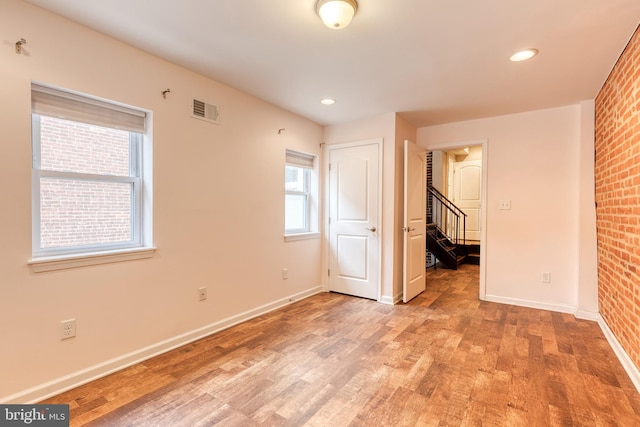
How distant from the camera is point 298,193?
161 inches

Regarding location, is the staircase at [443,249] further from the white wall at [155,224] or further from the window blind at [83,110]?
the window blind at [83,110]

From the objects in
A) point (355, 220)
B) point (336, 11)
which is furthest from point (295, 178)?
point (336, 11)

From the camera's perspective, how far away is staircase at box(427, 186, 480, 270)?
6.05m

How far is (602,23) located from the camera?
6.20 feet

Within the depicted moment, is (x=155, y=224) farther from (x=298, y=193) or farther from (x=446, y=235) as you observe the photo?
(x=446, y=235)

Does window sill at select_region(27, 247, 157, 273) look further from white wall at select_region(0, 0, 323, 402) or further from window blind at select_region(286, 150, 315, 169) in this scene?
window blind at select_region(286, 150, 315, 169)

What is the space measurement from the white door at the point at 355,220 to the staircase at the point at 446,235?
2.71m

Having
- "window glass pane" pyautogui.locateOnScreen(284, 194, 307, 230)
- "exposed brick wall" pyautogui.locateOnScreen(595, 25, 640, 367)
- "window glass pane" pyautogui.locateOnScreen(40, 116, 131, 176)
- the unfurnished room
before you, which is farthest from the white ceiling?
"window glass pane" pyautogui.locateOnScreen(284, 194, 307, 230)

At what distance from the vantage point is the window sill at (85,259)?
1845 millimetres

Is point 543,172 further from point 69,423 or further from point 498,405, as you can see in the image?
point 69,423

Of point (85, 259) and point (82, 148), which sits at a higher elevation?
point (82, 148)

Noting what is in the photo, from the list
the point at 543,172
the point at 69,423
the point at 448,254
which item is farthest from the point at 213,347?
the point at 448,254

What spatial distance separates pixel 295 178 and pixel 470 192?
5.38 meters

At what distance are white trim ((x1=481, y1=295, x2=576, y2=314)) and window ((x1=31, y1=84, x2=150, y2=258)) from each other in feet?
13.0
